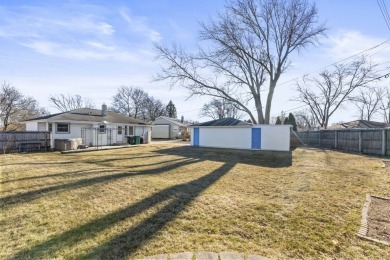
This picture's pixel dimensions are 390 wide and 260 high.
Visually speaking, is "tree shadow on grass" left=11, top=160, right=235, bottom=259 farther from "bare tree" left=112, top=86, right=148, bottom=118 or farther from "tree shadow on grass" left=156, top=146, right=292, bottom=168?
"bare tree" left=112, top=86, right=148, bottom=118

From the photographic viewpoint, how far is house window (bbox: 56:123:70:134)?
17.9 m

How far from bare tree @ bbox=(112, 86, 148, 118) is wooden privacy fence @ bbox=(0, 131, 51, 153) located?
32855mm

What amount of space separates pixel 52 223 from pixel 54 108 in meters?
47.2

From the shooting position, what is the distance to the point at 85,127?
1977 centimetres

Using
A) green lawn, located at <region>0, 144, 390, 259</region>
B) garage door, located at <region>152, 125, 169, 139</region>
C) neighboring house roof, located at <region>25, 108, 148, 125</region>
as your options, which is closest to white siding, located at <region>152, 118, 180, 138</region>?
garage door, located at <region>152, 125, 169, 139</region>

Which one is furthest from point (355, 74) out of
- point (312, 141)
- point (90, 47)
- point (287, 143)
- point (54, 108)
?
point (54, 108)

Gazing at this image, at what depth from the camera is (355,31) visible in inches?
541

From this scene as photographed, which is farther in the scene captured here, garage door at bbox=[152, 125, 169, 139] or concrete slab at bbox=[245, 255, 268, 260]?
garage door at bbox=[152, 125, 169, 139]

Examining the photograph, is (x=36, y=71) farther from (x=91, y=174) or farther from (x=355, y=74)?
(x=355, y=74)

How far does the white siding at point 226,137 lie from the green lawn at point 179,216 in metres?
12.2

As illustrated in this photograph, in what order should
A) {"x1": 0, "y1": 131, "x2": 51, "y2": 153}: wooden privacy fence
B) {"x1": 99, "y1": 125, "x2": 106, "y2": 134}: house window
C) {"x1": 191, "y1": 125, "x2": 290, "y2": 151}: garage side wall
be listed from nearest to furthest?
1. {"x1": 0, "y1": 131, "x2": 51, "y2": 153}: wooden privacy fence
2. {"x1": 191, "y1": 125, "x2": 290, "y2": 151}: garage side wall
3. {"x1": 99, "y1": 125, "x2": 106, "y2": 134}: house window

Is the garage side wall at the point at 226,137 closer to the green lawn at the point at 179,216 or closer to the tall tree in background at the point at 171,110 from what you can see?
the green lawn at the point at 179,216

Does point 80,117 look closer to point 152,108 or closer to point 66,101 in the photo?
point 66,101

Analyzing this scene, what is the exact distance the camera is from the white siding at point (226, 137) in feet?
63.9
